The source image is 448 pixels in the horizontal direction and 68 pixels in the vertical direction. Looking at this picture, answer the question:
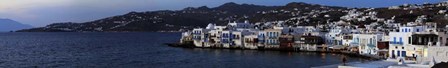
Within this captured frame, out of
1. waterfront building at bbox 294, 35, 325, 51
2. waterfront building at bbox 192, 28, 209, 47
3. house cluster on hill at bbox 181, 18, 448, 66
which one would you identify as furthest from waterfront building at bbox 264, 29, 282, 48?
waterfront building at bbox 192, 28, 209, 47

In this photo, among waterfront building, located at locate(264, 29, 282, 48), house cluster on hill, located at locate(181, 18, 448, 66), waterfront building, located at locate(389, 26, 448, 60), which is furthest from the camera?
waterfront building, located at locate(264, 29, 282, 48)

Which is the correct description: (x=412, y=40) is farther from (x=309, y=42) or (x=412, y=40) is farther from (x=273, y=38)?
(x=273, y=38)

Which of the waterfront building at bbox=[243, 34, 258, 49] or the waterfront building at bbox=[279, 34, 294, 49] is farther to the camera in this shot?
the waterfront building at bbox=[243, 34, 258, 49]

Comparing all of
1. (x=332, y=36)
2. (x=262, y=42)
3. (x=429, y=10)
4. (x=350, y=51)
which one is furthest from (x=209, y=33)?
(x=429, y=10)

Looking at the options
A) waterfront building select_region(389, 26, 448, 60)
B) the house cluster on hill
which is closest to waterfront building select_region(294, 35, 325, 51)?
the house cluster on hill

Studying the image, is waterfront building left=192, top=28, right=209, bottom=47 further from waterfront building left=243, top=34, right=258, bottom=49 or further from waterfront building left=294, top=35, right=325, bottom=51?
waterfront building left=294, top=35, right=325, bottom=51

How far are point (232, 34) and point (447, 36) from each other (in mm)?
44205

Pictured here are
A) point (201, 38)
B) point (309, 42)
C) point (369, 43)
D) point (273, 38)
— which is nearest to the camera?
point (369, 43)

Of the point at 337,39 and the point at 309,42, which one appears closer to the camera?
the point at 337,39

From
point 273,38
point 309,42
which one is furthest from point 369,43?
point 273,38

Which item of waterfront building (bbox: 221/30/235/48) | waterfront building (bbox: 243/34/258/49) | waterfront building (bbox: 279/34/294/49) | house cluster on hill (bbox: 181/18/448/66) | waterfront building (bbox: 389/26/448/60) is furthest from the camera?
waterfront building (bbox: 221/30/235/48)

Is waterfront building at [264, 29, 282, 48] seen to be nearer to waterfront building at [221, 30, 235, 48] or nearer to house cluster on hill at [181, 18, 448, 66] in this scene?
house cluster on hill at [181, 18, 448, 66]

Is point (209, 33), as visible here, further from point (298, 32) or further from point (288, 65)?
point (288, 65)

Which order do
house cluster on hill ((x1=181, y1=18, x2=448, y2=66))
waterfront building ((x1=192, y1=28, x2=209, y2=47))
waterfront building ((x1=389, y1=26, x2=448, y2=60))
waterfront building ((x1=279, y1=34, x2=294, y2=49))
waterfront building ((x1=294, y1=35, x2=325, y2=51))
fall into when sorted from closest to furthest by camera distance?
1. waterfront building ((x1=389, y1=26, x2=448, y2=60))
2. house cluster on hill ((x1=181, y1=18, x2=448, y2=66))
3. waterfront building ((x1=294, y1=35, x2=325, y2=51))
4. waterfront building ((x1=279, y1=34, x2=294, y2=49))
5. waterfront building ((x1=192, y1=28, x2=209, y2=47))
